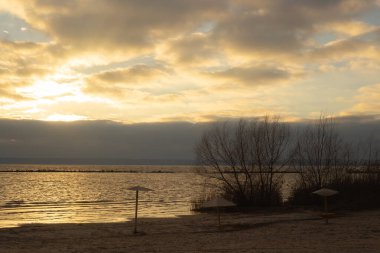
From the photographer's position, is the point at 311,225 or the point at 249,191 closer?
the point at 311,225

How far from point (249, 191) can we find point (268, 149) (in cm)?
388

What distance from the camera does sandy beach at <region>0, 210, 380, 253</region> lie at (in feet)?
65.6

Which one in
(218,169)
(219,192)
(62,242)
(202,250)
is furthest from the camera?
(219,192)

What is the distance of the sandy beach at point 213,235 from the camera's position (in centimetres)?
2000

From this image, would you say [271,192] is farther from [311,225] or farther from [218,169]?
[311,225]

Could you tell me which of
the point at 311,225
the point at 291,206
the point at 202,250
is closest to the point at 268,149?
the point at 291,206

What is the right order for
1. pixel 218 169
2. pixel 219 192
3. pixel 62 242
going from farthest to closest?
pixel 219 192
pixel 218 169
pixel 62 242

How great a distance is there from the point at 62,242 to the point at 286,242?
1069 centimetres

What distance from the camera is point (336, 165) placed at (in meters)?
39.6

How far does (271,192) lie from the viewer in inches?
1558

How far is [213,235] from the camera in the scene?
2438 cm

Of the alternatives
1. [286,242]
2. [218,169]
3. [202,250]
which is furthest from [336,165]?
[202,250]

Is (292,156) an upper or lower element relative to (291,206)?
upper

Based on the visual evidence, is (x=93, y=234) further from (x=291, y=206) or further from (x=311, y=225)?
(x=291, y=206)
